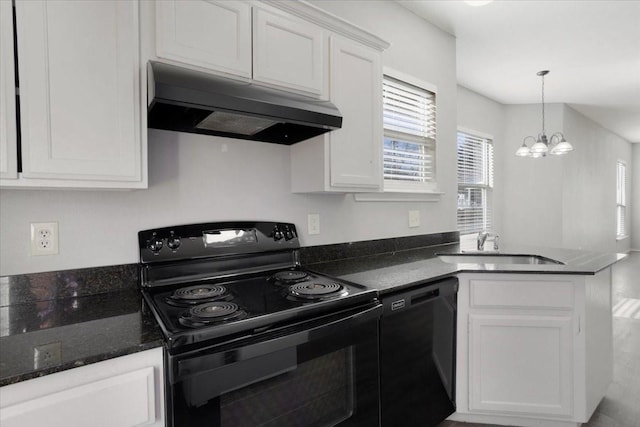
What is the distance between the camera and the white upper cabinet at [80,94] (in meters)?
1.10

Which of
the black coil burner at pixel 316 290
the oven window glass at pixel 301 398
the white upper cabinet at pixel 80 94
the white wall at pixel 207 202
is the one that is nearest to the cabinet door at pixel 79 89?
the white upper cabinet at pixel 80 94

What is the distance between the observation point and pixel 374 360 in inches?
A: 58.3

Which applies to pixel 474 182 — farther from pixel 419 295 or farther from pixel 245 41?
pixel 245 41

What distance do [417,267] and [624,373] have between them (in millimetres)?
2041

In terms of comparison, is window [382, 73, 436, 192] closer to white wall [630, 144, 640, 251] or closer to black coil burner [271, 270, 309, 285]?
black coil burner [271, 270, 309, 285]

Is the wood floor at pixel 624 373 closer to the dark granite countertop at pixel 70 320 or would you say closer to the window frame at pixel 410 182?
the window frame at pixel 410 182

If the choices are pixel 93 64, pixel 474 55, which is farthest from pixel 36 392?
pixel 474 55

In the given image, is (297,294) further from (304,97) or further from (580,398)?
(580,398)

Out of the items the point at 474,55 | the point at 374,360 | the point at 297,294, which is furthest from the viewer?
the point at 474,55

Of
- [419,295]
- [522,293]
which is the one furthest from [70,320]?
[522,293]

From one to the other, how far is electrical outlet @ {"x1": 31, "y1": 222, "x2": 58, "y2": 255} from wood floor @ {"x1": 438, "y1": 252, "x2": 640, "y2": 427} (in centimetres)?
214

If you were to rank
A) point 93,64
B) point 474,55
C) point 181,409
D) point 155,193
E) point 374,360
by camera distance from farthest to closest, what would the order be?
point 474,55
point 155,193
point 374,360
point 93,64
point 181,409

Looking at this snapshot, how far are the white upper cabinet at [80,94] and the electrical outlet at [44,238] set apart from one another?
286mm

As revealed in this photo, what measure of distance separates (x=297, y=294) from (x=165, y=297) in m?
0.51
